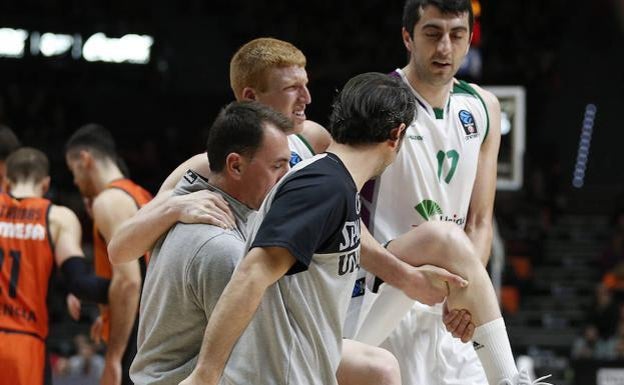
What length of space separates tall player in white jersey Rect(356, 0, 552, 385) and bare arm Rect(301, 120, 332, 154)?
37 cm

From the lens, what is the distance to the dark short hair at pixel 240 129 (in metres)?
3.89

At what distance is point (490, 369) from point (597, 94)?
18972 millimetres

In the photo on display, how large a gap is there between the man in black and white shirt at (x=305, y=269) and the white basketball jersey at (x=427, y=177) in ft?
4.22

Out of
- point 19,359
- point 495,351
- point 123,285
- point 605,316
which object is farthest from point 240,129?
point 605,316

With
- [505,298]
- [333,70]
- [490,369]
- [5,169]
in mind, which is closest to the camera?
[490,369]

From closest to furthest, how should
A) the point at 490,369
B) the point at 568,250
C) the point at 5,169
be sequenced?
the point at 490,369
the point at 5,169
the point at 568,250

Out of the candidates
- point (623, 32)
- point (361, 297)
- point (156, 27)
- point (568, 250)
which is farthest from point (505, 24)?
point (361, 297)

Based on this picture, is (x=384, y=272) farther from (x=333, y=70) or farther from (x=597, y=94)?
(x=597, y=94)

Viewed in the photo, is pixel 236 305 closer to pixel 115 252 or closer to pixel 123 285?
pixel 115 252

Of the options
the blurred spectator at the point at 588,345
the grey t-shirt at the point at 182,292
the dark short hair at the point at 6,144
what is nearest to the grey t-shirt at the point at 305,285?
the grey t-shirt at the point at 182,292

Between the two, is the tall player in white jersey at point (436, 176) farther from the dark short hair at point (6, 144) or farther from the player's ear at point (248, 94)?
the dark short hair at point (6, 144)

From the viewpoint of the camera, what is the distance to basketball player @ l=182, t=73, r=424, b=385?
3559mm

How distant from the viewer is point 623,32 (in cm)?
2255

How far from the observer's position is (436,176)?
5.32 m
